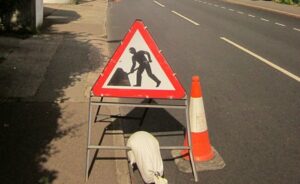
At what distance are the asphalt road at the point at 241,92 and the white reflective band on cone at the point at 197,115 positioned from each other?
54 cm

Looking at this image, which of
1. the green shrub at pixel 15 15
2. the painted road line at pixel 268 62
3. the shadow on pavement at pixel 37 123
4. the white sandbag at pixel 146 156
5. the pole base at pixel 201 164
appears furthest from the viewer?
the green shrub at pixel 15 15

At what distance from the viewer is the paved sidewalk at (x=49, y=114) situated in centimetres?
508

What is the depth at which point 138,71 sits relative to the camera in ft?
16.8

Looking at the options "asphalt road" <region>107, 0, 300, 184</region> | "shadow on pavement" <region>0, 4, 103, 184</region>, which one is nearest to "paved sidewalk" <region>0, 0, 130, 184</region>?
"shadow on pavement" <region>0, 4, 103, 184</region>

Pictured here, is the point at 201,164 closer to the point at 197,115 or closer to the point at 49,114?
the point at 197,115

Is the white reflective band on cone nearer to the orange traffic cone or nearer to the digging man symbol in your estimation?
the orange traffic cone

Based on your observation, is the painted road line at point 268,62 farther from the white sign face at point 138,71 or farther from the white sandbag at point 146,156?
the white sandbag at point 146,156

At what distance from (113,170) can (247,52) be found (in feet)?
27.9

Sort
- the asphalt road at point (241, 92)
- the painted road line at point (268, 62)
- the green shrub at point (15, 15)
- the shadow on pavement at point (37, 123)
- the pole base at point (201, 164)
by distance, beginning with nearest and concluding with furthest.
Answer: the shadow on pavement at point (37, 123)
the pole base at point (201, 164)
the asphalt road at point (241, 92)
the painted road line at point (268, 62)
the green shrub at point (15, 15)

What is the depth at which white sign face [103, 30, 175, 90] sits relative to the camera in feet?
16.7

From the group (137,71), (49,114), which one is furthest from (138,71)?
(49,114)

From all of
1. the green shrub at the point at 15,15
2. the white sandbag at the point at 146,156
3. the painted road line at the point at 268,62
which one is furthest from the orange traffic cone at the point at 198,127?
the green shrub at the point at 15,15

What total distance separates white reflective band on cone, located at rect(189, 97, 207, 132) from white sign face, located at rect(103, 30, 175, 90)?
0.45 metres

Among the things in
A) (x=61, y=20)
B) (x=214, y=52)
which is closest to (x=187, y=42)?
(x=214, y=52)
